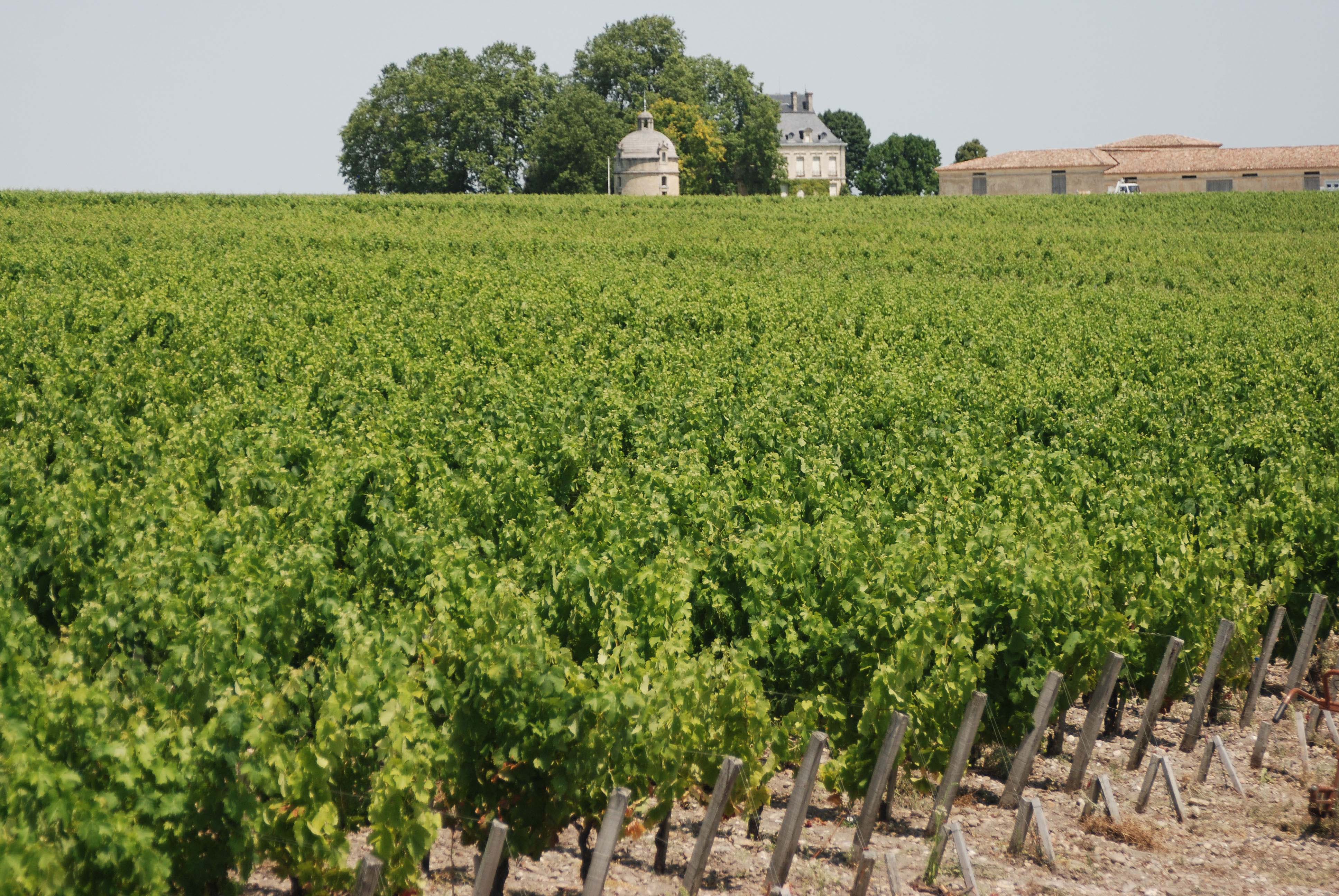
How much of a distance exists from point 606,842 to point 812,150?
126188 millimetres

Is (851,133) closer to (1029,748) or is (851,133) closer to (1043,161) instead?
(1043,161)

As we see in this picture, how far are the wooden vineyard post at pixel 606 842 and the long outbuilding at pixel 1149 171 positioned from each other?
78.7 metres

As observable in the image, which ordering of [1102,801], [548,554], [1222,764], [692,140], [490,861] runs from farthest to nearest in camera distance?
[692,140] < [548,554] < [1222,764] < [1102,801] < [490,861]

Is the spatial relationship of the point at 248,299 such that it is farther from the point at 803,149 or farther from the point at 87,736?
the point at 803,149

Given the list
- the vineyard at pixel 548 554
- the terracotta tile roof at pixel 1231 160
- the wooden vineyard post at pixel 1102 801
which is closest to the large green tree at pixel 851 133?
the terracotta tile roof at pixel 1231 160

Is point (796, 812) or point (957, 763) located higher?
point (796, 812)

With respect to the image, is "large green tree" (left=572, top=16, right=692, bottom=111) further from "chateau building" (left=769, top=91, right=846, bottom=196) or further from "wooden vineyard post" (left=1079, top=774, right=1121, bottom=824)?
"wooden vineyard post" (left=1079, top=774, right=1121, bottom=824)

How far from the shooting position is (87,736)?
4.80 m

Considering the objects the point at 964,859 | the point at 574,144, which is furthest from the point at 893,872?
the point at 574,144

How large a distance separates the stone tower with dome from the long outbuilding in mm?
21408

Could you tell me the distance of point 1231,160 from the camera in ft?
280

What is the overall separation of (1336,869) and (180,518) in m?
7.36


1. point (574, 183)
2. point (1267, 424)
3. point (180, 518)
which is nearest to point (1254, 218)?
point (574, 183)

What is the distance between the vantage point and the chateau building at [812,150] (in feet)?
410
